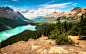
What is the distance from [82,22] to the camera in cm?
3197

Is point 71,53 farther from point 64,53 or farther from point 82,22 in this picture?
point 82,22

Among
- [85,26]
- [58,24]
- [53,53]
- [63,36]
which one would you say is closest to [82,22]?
[85,26]

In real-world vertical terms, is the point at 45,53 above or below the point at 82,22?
below

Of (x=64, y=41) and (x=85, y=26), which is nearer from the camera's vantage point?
(x=64, y=41)

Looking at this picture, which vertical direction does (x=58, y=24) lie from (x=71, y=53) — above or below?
above

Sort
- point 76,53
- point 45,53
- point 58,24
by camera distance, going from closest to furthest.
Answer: point 76,53 < point 45,53 < point 58,24

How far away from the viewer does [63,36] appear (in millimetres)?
21047

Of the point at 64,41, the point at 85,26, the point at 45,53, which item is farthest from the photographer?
the point at 85,26

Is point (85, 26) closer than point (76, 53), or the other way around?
point (76, 53)

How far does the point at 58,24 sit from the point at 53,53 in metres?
31.7

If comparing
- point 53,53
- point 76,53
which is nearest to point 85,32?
point 76,53

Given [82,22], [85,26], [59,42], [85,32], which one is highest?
[82,22]

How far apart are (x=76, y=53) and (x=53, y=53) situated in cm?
425

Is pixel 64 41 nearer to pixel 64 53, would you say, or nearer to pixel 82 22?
pixel 64 53
